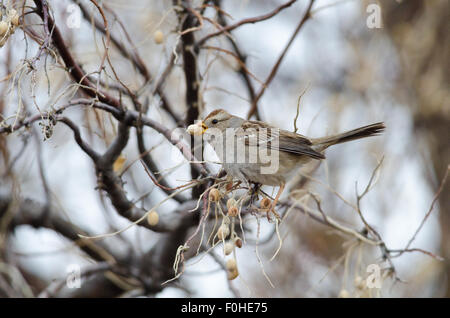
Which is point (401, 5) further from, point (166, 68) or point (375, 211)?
point (166, 68)

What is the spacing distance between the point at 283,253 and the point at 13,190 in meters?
3.28

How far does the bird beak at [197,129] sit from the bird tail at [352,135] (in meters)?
0.83

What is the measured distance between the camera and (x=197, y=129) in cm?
337

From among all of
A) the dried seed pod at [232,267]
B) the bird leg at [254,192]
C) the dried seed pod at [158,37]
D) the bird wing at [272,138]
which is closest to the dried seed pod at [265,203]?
the bird leg at [254,192]

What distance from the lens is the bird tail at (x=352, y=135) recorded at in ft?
11.3

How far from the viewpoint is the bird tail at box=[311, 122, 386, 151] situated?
3451 mm

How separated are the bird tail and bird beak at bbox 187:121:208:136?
0.83m

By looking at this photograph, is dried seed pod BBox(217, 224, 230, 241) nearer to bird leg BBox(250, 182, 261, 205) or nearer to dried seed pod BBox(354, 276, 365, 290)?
bird leg BBox(250, 182, 261, 205)

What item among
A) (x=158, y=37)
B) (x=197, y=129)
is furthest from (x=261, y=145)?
(x=158, y=37)

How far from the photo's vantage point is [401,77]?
21.7ft

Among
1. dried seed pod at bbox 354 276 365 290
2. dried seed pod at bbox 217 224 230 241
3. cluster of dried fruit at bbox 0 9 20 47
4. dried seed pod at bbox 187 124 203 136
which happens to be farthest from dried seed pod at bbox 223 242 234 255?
cluster of dried fruit at bbox 0 9 20 47

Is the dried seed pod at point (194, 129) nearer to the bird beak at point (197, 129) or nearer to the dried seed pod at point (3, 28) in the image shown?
the bird beak at point (197, 129)
